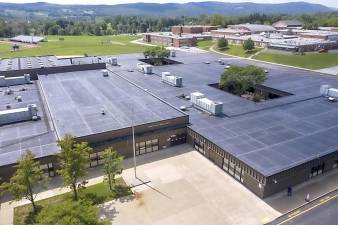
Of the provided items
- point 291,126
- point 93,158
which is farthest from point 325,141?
point 93,158

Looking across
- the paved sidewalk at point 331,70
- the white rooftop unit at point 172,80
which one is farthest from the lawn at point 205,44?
the white rooftop unit at point 172,80

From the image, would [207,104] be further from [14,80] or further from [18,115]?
[14,80]

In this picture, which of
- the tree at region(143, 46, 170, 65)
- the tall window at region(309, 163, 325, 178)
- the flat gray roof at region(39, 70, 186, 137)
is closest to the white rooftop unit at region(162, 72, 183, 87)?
the flat gray roof at region(39, 70, 186, 137)

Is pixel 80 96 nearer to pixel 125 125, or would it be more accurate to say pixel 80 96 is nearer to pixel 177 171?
pixel 125 125

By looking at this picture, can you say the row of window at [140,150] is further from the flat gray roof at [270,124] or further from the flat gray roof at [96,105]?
the flat gray roof at [270,124]

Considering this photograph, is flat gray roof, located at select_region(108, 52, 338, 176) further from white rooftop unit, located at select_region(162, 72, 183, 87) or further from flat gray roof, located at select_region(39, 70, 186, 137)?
flat gray roof, located at select_region(39, 70, 186, 137)

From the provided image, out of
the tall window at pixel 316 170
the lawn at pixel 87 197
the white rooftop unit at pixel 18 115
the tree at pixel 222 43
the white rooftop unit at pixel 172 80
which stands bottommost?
the lawn at pixel 87 197
